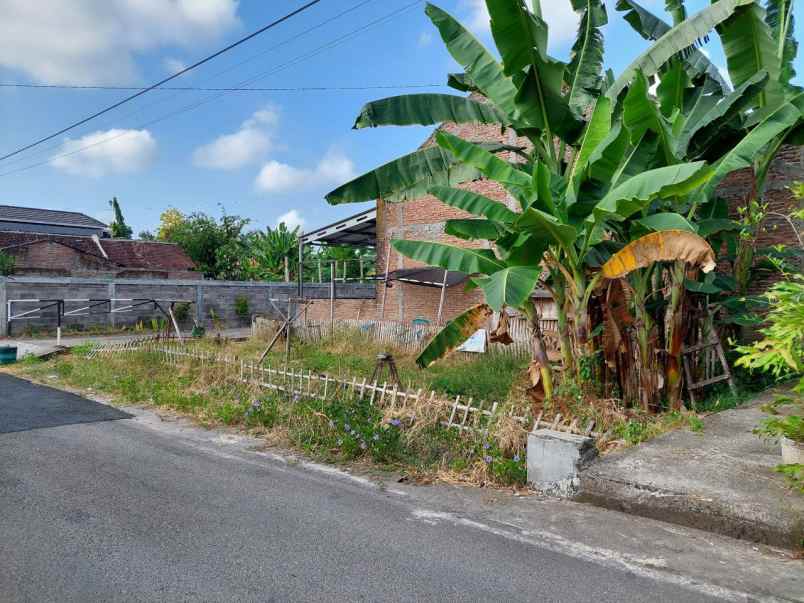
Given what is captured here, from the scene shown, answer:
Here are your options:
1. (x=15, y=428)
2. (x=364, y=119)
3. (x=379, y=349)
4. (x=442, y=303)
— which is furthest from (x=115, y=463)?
(x=442, y=303)

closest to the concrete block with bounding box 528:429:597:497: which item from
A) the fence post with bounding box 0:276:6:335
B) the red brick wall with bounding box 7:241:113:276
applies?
the fence post with bounding box 0:276:6:335

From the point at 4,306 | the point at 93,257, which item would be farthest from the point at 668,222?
the point at 93,257

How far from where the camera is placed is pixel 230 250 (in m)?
42.7

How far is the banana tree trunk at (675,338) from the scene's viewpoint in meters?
7.12

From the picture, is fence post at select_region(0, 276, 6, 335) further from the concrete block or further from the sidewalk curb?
the sidewalk curb

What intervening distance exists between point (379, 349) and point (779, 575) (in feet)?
36.6

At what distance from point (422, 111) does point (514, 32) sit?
1795 mm

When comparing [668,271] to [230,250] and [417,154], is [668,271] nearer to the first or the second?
[417,154]

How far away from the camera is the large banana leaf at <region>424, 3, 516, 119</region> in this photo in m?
7.32

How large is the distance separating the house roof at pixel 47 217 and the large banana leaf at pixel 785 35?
156ft

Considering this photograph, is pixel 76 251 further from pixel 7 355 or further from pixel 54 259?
pixel 7 355

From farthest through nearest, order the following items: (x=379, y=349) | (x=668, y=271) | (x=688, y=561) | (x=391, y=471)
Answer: (x=379, y=349), (x=668, y=271), (x=391, y=471), (x=688, y=561)

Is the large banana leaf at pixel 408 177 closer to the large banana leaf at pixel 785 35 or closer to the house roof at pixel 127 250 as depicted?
the large banana leaf at pixel 785 35

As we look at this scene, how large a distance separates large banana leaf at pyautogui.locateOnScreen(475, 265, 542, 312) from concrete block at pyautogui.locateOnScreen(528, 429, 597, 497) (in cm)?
134
